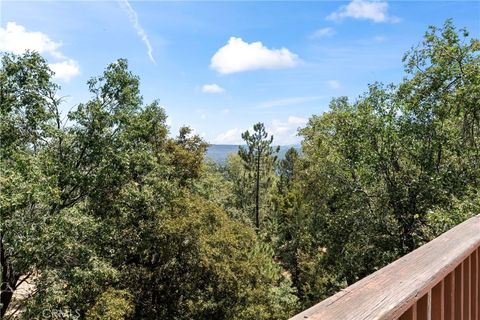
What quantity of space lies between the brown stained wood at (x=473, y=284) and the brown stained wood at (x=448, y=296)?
0.26 meters

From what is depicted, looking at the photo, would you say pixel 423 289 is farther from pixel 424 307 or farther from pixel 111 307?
pixel 111 307

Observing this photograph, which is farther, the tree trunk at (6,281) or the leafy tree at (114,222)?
the leafy tree at (114,222)

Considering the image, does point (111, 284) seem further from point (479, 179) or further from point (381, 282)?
point (381, 282)

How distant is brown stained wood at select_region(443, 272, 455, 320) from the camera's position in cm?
123

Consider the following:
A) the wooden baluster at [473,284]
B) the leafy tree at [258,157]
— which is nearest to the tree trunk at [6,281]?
the wooden baluster at [473,284]

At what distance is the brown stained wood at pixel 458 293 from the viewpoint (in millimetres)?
1337

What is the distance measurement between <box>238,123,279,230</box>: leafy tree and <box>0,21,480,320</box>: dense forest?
38.0 ft

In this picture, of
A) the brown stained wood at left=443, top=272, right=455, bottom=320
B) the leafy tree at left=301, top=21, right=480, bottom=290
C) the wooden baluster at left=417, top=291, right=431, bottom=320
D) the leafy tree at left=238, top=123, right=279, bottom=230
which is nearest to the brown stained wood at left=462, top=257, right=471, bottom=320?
the brown stained wood at left=443, top=272, right=455, bottom=320

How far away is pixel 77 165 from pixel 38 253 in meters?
2.83

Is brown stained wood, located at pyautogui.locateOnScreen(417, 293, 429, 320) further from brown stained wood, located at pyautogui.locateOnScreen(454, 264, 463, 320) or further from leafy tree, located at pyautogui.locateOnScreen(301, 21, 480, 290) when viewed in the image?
leafy tree, located at pyautogui.locateOnScreen(301, 21, 480, 290)

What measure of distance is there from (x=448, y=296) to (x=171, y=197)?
10268 millimetres

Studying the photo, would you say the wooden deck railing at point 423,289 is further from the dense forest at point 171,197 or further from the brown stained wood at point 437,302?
the dense forest at point 171,197

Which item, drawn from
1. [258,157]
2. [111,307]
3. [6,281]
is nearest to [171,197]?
[111,307]

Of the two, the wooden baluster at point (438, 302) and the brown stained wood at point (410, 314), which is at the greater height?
the brown stained wood at point (410, 314)
